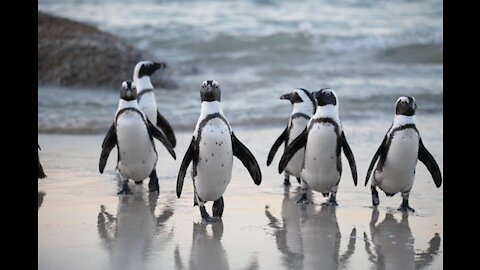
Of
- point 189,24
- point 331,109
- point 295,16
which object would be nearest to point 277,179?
point 331,109

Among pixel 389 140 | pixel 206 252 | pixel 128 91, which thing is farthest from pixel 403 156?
pixel 128 91

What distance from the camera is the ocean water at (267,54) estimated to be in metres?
11.0

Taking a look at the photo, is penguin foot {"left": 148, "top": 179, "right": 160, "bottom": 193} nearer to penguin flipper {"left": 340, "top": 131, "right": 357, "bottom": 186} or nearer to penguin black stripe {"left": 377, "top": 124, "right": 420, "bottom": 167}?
penguin flipper {"left": 340, "top": 131, "right": 357, "bottom": 186}

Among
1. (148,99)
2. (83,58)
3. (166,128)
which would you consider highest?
(83,58)

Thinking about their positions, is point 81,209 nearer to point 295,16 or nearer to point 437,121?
point 437,121

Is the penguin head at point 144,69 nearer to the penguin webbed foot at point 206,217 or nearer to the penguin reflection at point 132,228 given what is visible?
the penguin reflection at point 132,228

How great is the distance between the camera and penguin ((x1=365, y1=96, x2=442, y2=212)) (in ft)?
20.3

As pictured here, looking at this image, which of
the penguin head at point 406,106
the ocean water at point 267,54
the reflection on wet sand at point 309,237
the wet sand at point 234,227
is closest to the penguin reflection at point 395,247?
the wet sand at point 234,227

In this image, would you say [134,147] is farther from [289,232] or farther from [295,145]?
[289,232]

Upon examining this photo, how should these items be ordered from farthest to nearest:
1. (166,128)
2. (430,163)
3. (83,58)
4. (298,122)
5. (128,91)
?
(83,58) < (166,128) < (298,122) < (128,91) < (430,163)

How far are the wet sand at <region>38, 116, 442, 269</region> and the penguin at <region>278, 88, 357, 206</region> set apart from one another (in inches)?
6.9

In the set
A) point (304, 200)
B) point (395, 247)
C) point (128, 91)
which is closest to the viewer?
point (395, 247)

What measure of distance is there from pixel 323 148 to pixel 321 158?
0.25 ft

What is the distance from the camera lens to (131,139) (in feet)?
21.5
